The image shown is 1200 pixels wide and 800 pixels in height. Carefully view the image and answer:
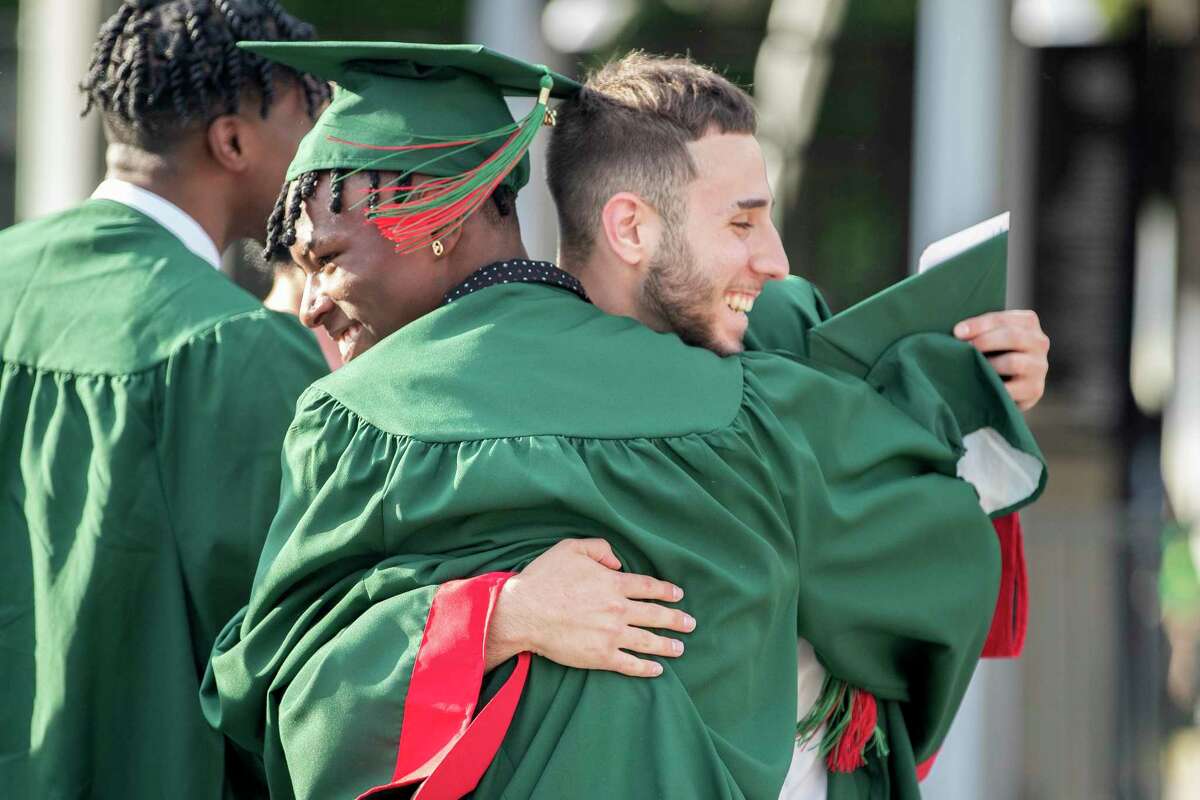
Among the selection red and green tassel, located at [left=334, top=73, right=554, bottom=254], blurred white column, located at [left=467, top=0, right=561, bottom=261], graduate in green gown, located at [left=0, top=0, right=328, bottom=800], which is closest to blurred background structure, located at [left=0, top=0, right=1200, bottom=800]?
blurred white column, located at [left=467, top=0, right=561, bottom=261]

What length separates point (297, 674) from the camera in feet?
7.83

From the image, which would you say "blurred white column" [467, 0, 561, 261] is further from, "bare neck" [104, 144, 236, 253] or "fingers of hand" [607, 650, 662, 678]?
"fingers of hand" [607, 650, 662, 678]

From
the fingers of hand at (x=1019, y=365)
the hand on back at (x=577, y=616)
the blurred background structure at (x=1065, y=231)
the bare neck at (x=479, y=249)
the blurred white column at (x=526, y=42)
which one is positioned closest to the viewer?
the hand on back at (x=577, y=616)

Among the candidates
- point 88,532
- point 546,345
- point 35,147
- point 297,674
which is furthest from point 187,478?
point 35,147

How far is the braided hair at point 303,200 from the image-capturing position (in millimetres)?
2578

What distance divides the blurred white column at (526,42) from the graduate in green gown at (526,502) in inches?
121

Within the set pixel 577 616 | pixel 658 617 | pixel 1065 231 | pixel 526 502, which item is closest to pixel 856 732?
pixel 658 617

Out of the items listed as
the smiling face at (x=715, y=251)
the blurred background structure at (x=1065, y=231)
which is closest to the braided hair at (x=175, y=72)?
the smiling face at (x=715, y=251)

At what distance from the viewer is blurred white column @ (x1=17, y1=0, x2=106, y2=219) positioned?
584 cm

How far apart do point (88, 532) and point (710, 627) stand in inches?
45.7

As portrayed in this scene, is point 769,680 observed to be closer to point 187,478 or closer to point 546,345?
point 546,345

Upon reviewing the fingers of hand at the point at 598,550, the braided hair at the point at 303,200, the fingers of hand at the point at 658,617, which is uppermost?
the braided hair at the point at 303,200

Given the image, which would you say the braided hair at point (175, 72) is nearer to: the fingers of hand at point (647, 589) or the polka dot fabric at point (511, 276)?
the polka dot fabric at point (511, 276)

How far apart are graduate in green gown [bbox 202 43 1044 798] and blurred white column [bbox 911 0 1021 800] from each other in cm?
305
